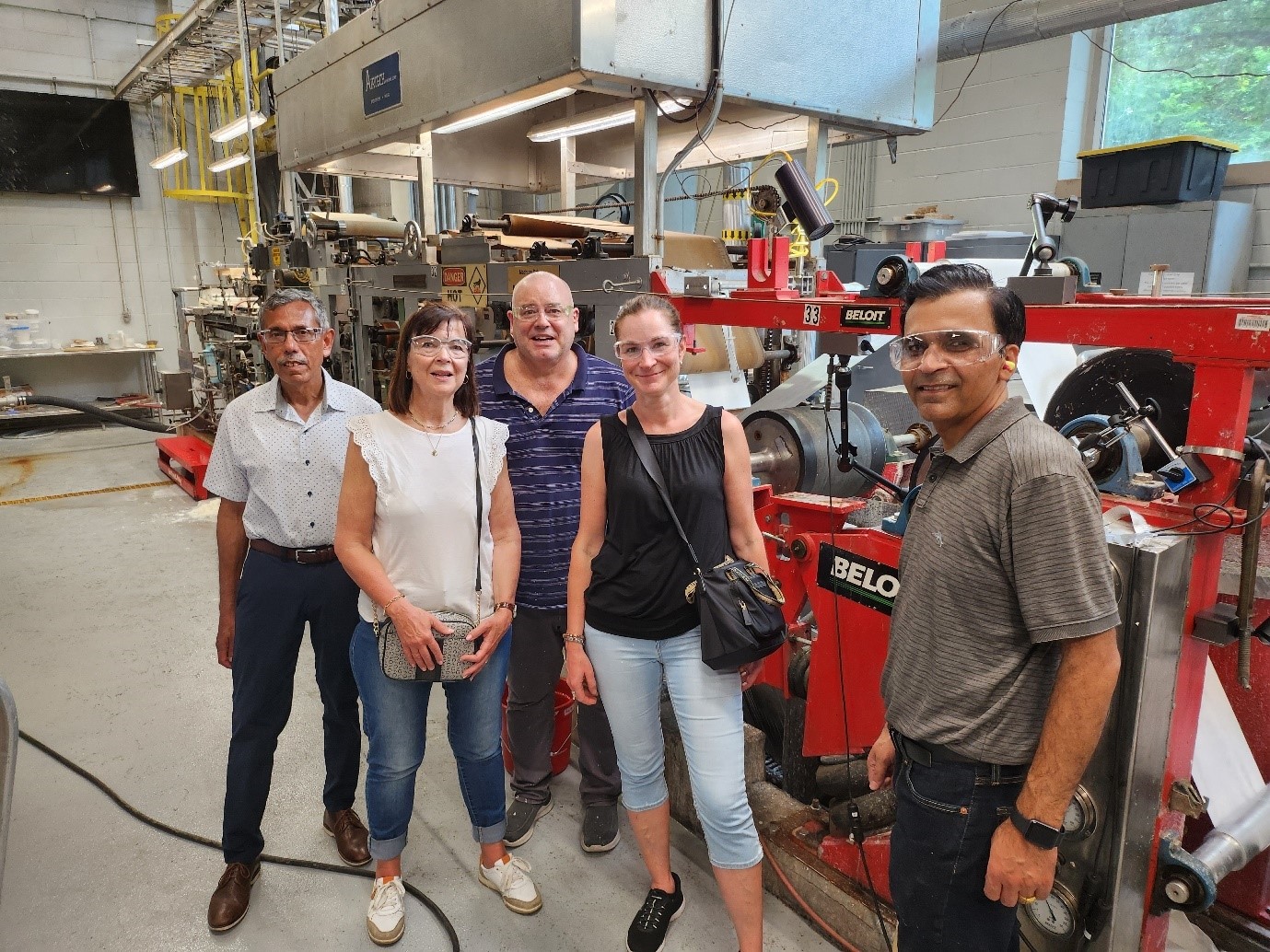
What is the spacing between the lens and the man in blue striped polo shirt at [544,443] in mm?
2186

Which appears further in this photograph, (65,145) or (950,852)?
(65,145)

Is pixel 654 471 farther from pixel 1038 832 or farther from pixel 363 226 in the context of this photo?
pixel 363 226

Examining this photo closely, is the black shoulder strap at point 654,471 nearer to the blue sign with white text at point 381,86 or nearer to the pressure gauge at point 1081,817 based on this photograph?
the pressure gauge at point 1081,817

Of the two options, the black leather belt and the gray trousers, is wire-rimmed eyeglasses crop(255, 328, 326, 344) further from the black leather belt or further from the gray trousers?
the black leather belt

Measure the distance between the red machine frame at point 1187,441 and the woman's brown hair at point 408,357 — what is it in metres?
0.92

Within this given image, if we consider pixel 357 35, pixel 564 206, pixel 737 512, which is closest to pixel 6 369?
pixel 357 35

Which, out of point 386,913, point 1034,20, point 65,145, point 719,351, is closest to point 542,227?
point 719,351

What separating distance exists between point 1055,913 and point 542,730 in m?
1.42

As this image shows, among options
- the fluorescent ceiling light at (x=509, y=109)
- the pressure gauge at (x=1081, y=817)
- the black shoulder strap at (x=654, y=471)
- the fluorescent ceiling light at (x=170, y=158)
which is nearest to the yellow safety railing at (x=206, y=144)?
the fluorescent ceiling light at (x=170, y=158)

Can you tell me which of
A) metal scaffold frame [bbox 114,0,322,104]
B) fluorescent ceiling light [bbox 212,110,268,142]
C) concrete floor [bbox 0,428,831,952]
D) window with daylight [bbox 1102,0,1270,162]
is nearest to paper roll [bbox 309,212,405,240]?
fluorescent ceiling light [bbox 212,110,268,142]

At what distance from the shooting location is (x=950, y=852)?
49.8 inches

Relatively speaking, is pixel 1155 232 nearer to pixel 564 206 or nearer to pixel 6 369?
pixel 564 206

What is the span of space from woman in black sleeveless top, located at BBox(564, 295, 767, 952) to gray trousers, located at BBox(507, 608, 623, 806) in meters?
0.49

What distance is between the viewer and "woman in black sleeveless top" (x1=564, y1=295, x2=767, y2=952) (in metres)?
1.77
